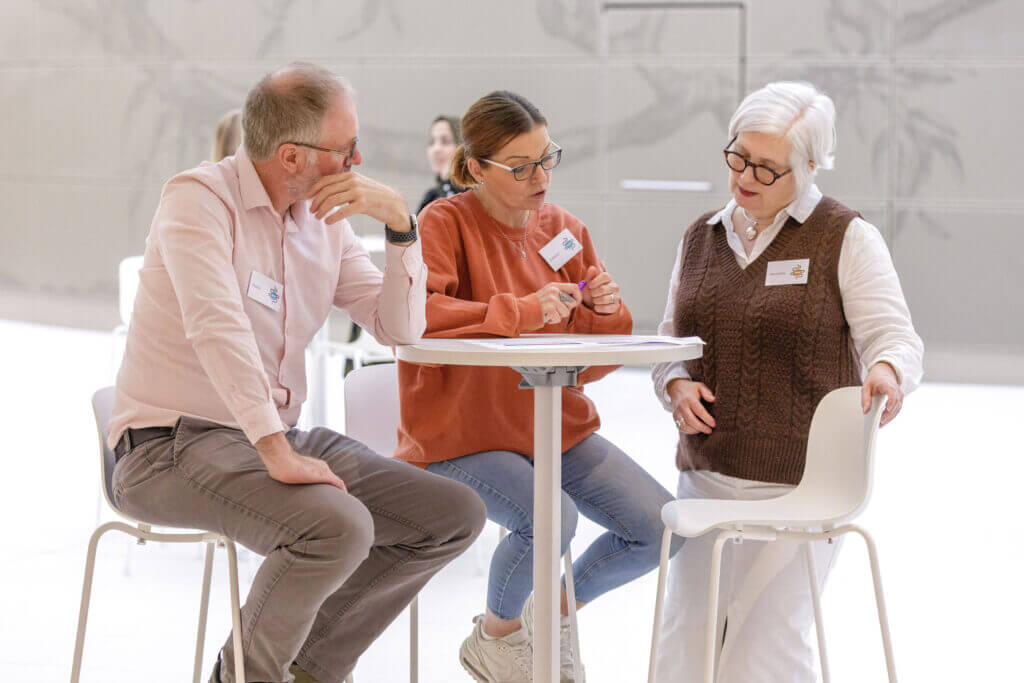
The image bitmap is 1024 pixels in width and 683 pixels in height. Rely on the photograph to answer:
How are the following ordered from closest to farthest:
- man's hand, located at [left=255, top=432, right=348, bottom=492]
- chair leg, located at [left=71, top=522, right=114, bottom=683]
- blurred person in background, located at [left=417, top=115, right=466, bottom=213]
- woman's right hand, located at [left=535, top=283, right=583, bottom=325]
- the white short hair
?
man's hand, located at [left=255, top=432, right=348, bottom=492], chair leg, located at [left=71, top=522, right=114, bottom=683], woman's right hand, located at [left=535, top=283, right=583, bottom=325], the white short hair, blurred person in background, located at [left=417, top=115, right=466, bottom=213]

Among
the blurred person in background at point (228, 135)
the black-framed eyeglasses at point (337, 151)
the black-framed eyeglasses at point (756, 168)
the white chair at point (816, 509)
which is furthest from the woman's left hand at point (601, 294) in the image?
the blurred person in background at point (228, 135)

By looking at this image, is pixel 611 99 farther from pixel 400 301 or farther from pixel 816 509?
pixel 816 509

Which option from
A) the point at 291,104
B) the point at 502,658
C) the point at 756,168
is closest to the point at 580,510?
the point at 502,658

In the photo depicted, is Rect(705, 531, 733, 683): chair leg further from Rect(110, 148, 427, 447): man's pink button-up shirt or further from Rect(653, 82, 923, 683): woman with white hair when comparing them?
Rect(110, 148, 427, 447): man's pink button-up shirt

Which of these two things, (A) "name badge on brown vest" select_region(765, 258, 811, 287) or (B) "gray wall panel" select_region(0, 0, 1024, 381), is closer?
(A) "name badge on brown vest" select_region(765, 258, 811, 287)

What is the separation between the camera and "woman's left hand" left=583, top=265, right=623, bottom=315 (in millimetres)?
2449

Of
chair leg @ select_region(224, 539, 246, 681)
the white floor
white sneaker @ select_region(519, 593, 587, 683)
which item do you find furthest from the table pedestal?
the white floor

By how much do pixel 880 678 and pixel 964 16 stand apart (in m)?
5.21

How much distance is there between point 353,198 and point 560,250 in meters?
0.60

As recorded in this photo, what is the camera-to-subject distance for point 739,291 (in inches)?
97.0

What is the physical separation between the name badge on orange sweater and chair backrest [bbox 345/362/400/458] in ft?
1.38

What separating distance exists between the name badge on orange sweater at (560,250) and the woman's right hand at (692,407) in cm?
38

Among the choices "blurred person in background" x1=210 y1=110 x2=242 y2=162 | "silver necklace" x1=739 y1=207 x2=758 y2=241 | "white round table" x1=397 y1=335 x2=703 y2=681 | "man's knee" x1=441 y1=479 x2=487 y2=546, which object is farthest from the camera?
"blurred person in background" x1=210 y1=110 x2=242 y2=162

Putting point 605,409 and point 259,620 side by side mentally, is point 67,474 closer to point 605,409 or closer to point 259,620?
point 605,409
